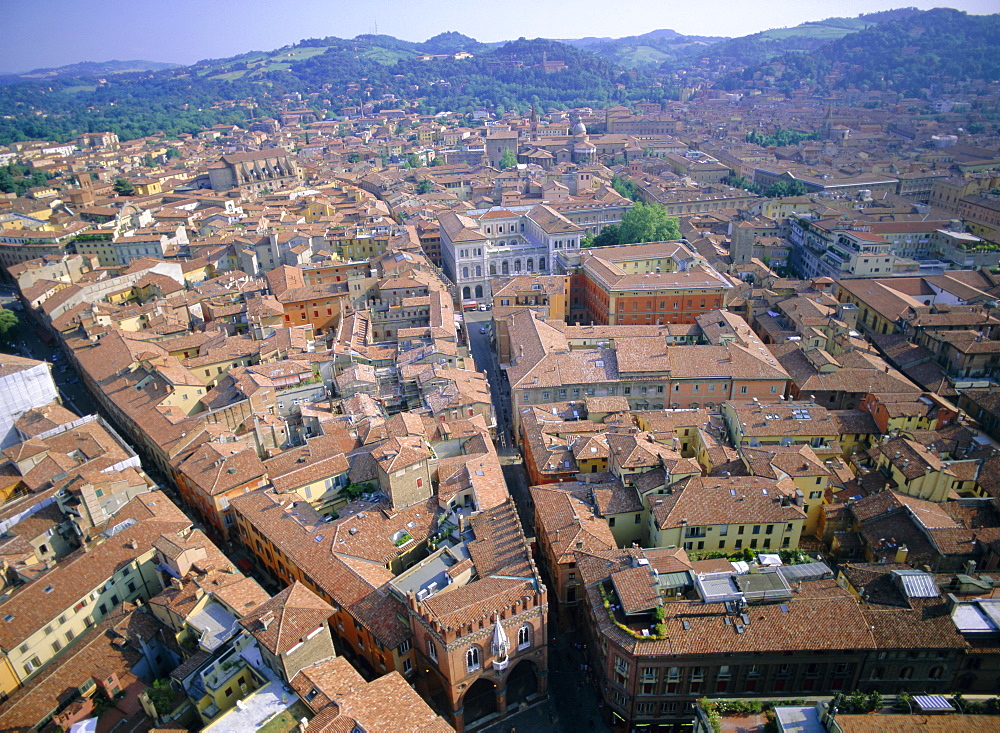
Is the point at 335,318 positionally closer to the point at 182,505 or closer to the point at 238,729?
the point at 182,505

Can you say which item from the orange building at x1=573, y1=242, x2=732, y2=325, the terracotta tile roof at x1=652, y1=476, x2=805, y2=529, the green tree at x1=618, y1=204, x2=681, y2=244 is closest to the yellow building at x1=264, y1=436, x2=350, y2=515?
the terracotta tile roof at x1=652, y1=476, x2=805, y2=529

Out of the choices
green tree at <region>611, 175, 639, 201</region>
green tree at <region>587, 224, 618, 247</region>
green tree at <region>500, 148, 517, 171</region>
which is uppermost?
green tree at <region>500, 148, 517, 171</region>

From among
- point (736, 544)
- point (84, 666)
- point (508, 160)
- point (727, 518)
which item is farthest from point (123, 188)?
point (736, 544)

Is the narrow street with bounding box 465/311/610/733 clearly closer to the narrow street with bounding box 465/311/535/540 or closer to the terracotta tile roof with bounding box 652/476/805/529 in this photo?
the narrow street with bounding box 465/311/535/540

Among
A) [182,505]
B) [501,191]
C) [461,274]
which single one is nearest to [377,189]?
[501,191]

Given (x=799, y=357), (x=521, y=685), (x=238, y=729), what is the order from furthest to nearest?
(x=799, y=357), (x=521, y=685), (x=238, y=729)
